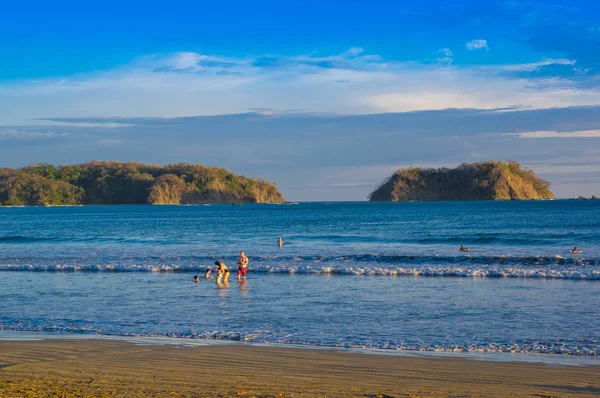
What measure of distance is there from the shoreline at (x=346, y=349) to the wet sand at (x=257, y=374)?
299 millimetres

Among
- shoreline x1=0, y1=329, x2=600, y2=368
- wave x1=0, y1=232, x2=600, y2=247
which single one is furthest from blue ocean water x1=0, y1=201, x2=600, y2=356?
wave x1=0, y1=232, x2=600, y2=247

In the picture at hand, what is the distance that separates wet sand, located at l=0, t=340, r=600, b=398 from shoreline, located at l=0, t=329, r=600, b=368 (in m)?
0.30

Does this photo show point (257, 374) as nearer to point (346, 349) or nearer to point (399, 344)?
point (346, 349)

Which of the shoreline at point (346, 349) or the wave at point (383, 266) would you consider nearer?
the shoreline at point (346, 349)

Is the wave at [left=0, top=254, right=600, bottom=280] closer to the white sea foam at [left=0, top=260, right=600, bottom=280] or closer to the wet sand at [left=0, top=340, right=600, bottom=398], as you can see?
the white sea foam at [left=0, top=260, right=600, bottom=280]

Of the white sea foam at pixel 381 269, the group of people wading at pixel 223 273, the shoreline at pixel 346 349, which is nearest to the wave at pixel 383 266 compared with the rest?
the white sea foam at pixel 381 269

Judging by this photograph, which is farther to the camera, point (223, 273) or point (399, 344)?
point (223, 273)

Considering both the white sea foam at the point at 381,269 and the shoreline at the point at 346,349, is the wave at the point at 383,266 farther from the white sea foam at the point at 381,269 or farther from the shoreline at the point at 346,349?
the shoreline at the point at 346,349

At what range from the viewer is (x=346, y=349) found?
11.4 metres

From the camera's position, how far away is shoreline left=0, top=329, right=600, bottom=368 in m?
10.5

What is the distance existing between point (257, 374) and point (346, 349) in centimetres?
276

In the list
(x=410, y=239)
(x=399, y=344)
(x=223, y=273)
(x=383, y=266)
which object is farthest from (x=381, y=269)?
(x=410, y=239)

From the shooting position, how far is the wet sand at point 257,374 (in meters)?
7.96

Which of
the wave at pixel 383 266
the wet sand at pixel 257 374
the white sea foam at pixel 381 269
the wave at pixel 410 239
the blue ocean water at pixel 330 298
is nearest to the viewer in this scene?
the wet sand at pixel 257 374
